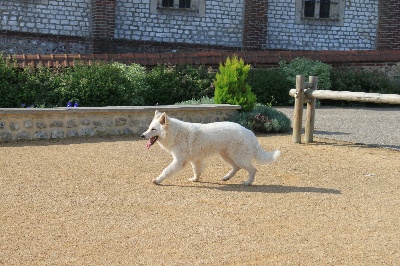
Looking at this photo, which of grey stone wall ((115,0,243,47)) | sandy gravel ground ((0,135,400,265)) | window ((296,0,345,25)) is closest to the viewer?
sandy gravel ground ((0,135,400,265))

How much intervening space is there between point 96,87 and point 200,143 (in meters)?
6.20

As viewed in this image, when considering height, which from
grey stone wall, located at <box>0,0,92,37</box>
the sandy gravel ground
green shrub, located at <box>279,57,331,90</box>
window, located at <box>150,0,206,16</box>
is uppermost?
window, located at <box>150,0,206,16</box>

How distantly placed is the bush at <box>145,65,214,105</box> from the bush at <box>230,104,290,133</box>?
288cm

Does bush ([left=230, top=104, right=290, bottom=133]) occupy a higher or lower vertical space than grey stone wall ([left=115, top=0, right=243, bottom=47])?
lower

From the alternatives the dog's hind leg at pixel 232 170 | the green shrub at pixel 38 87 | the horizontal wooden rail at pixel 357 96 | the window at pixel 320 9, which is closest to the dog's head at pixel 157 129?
the dog's hind leg at pixel 232 170

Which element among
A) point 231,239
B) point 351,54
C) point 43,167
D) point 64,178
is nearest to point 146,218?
point 231,239

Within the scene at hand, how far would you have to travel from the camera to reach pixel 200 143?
988 centimetres

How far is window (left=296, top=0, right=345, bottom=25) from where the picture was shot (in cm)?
2587

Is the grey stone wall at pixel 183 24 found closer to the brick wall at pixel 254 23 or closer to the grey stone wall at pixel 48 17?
the brick wall at pixel 254 23

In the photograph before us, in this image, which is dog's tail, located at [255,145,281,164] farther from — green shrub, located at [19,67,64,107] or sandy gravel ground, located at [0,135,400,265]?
green shrub, located at [19,67,64,107]

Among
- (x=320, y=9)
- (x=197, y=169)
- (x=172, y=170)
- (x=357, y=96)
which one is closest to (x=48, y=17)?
(x=320, y=9)

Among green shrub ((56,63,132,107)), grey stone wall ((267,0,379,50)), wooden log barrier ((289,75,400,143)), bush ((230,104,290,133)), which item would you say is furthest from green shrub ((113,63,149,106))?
grey stone wall ((267,0,379,50))

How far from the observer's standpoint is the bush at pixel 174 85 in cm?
1742

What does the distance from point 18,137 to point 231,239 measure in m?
6.24
